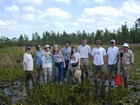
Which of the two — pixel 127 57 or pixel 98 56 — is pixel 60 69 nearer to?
pixel 98 56

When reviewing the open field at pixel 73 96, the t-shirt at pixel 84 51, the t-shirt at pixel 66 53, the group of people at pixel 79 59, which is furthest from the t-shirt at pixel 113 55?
the t-shirt at pixel 66 53

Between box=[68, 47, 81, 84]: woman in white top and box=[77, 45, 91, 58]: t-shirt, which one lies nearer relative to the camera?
box=[68, 47, 81, 84]: woman in white top

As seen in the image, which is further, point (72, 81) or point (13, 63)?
point (13, 63)

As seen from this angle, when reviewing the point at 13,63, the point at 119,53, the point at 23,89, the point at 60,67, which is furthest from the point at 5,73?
the point at 119,53

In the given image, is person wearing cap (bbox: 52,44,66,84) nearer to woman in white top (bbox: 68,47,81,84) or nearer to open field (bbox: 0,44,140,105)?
woman in white top (bbox: 68,47,81,84)

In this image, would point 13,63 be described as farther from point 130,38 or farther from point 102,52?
point 130,38

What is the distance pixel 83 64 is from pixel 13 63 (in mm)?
6407

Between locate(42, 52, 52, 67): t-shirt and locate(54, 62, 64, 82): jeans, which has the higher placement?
locate(42, 52, 52, 67): t-shirt

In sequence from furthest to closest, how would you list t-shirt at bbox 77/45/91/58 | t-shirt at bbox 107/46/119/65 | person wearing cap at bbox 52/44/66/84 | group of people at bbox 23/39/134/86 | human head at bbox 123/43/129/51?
t-shirt at bbox 77/45/91/58 < person wearing cap at bbox 52/44/66/84 < t-shirt at bbox 107/46/119/65 < group of people at bbox 23/39/134/86 < human head at bbox 123/43/129/51

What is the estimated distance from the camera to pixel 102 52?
7.99 m

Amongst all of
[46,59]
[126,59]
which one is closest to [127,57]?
[126,59]

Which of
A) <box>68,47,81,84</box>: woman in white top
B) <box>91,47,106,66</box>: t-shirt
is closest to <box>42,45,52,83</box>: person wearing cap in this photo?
<box>68,47,81,84</box>: woman in white top

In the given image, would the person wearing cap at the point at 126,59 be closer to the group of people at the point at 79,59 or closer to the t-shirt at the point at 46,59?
the group of people at the point at 79,59

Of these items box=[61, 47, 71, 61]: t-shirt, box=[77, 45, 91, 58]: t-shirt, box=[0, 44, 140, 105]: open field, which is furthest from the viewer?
box=[61, 47, 71, 61]: t-shirt
